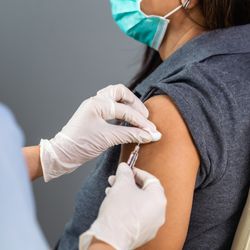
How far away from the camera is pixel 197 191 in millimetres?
973

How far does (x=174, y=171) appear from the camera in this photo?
895mm

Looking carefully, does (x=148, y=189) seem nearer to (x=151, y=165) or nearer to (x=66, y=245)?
(x=151, y=165)

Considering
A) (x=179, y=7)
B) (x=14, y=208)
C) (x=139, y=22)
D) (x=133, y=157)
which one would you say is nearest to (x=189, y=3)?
(x=179, y=7)

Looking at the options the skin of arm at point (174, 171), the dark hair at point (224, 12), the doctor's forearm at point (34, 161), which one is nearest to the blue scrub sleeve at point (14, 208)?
the skin of arm at point (174, 171)

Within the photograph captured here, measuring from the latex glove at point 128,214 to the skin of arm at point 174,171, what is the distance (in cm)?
7

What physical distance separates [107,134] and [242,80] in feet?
0.97

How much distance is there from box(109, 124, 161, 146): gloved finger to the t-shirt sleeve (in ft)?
0.24

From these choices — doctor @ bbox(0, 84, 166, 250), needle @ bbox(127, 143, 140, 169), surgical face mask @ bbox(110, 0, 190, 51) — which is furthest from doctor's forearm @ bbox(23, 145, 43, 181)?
surgical face mask @ bbox(110, 0, 190, 51)

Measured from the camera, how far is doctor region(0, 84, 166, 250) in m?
0.51

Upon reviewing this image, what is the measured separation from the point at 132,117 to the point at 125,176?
0.58 ft

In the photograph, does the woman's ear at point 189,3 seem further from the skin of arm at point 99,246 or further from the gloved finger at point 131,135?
the skin of arm at point 99,246

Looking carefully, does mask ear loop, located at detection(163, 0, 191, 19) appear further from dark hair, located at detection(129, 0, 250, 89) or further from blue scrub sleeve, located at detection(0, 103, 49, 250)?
blue scrub sleeve, located at detection(0, 103, 49, 250)

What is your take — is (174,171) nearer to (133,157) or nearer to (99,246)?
(133,157)

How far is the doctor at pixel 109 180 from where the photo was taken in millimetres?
512
